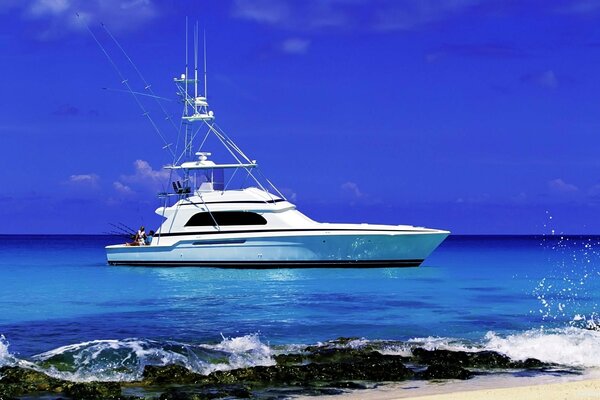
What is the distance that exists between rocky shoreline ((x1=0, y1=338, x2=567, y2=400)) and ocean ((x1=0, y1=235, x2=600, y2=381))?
0.63 metres

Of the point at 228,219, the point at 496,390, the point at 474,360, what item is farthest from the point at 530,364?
the point at 228,219

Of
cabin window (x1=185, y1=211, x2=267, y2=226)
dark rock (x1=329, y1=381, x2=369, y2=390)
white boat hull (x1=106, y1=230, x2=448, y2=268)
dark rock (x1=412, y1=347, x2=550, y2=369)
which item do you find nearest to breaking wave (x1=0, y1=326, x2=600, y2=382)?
dark rock (x1=412, y1=347, x2=550, y2=369)

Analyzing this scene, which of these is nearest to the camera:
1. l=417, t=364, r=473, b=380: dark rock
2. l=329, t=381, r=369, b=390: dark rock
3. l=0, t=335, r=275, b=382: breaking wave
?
l=329, t=381, r=369, b=390: dark rock

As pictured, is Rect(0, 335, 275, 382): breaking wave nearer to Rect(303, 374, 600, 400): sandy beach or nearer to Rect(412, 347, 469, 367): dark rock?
Rect(412, 347, 469, 367): dark rock

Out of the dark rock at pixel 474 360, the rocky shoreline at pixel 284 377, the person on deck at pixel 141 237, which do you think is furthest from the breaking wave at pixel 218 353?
the person on deck at pixel 141 237

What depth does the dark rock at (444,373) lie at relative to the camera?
11.5 meters

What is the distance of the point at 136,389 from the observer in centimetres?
1099

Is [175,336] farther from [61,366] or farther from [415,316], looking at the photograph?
[415,316]

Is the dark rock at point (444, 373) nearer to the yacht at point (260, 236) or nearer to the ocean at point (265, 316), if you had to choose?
the ocean at point (265, 316)

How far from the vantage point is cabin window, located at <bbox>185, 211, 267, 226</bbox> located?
33.8m

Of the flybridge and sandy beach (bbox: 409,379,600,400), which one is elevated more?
the flybridge

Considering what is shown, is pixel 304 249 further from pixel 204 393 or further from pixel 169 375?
pixel 204 393

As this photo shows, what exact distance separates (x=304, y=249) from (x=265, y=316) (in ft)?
46.8

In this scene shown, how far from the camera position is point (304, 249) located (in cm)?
3378
